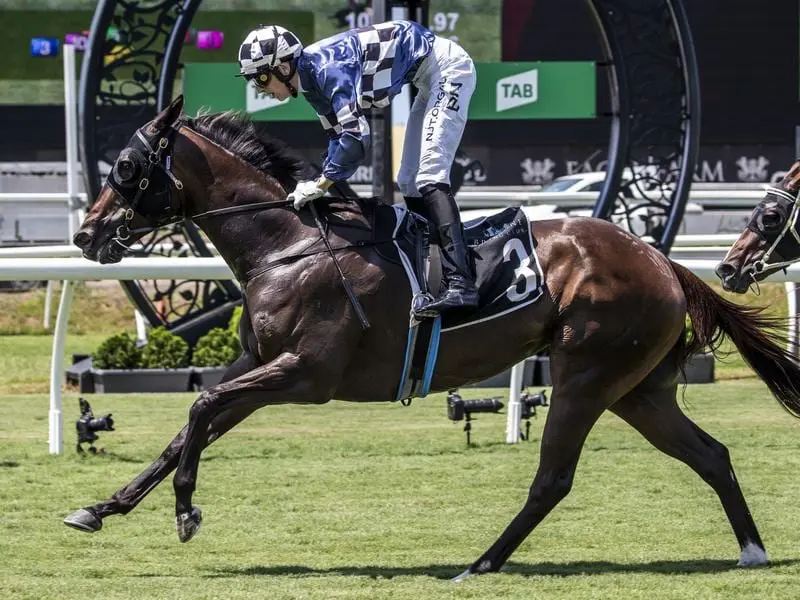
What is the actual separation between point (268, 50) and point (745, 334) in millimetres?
1958

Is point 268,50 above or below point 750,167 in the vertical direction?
above

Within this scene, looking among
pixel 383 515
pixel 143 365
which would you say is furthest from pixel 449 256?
pixel 143 365

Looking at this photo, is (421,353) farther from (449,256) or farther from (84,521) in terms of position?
(84,521)

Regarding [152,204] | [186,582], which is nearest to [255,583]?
[186,582]

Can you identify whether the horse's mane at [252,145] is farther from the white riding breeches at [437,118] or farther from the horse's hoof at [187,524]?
the horse's hoof at [187,524]

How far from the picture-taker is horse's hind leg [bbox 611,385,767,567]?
511cm

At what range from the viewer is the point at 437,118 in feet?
16.9

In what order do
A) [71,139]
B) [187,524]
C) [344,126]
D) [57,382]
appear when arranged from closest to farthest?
1. [187,524]
2. [344,126]
3. [57,382]
4. [71,139]

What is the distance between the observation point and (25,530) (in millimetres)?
5574

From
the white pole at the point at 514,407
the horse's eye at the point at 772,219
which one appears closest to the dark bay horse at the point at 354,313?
the horse's eye at the point at 772,219

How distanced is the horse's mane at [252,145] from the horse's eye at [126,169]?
0.29m

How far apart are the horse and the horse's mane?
152 cm

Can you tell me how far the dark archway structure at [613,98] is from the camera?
9.86m

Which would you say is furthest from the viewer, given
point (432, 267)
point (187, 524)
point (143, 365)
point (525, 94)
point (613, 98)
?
point (525, 94)
